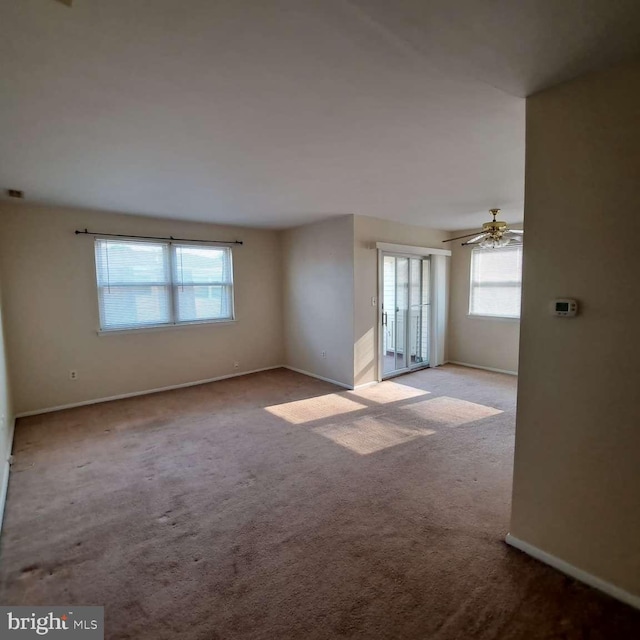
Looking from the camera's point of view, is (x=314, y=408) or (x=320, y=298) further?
(x=320, y=298)

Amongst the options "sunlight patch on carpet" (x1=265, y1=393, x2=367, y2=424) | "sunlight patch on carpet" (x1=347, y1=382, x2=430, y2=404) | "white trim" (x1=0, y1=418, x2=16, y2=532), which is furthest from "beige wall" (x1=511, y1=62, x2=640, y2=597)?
"white trim" (x1=0, y1=418, x2=16, y2=532)

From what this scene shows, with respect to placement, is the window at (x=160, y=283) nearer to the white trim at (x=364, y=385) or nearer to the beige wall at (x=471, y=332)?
the white trim at (x=364, y=385)

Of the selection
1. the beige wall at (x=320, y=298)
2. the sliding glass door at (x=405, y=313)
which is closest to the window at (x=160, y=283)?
the beige wall at (x=320, y=298)

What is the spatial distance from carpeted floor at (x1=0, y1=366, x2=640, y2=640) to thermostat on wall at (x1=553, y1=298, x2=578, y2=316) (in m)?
1.34

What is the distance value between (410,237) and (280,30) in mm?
4573

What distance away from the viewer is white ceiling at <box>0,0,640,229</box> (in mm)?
1243

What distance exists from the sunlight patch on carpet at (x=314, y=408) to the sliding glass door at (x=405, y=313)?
1.27m

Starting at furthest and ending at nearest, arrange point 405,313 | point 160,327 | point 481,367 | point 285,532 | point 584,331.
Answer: point 481,367 → point 405,313 → point 160,327 → point 285,532 → point 584,331

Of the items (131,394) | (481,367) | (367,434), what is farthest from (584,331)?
(131,394)

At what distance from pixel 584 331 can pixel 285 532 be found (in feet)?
6.53

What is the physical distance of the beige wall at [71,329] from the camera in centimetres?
395

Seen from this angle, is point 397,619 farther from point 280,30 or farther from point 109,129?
point 109,129

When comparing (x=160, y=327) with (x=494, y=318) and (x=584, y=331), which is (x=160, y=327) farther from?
(x=494, y=318)

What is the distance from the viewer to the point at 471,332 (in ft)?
20.3
